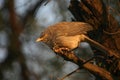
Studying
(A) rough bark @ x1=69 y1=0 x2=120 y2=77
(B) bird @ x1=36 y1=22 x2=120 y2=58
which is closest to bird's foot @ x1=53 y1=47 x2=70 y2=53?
(B) bird @ x1=36 y1=22 x2=120 y2=58

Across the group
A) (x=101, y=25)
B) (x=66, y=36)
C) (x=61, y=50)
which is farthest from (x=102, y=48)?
(x=66, y=36)

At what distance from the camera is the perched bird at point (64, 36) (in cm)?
399

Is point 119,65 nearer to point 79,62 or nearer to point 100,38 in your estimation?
point 100,38

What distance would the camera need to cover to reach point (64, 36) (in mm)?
4133

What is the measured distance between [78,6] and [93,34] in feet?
1.30

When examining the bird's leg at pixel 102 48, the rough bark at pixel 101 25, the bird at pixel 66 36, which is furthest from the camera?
the bird at pixel 66 36

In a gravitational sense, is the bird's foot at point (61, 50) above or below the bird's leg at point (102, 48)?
above

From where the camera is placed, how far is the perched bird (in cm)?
399

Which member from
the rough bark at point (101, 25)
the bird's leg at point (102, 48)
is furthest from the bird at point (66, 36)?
the rough bark at point (101, 25)

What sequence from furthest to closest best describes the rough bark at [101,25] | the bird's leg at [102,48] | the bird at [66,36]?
the bird at [66,36]
the rough bark at [101,25]
the bird's leg at [102,48]

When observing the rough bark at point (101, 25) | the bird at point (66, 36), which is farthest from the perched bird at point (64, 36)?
the rough bark at point (101, 25)

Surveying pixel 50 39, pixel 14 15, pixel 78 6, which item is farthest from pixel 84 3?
pixel 14 15

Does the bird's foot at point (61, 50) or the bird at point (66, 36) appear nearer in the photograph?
the bird's foot at point (61, 50)

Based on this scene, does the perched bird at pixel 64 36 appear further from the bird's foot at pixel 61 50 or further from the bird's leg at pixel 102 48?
the bird's leg at pixel 102 48
